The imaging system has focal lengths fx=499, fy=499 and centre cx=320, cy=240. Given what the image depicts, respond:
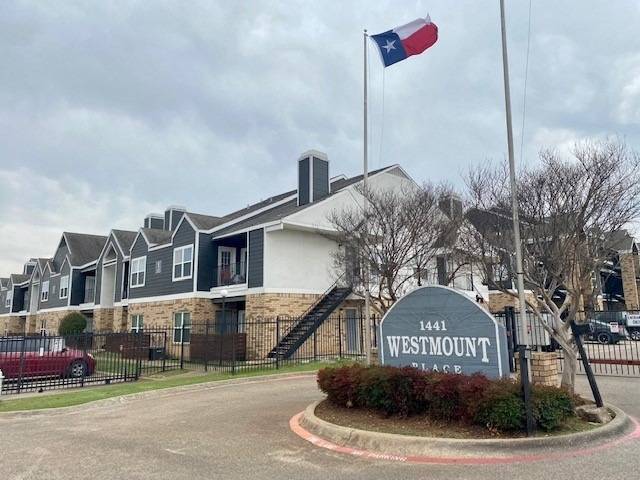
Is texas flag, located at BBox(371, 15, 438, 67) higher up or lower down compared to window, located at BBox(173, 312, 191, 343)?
higher up

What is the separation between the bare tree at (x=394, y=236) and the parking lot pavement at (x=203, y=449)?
473cm

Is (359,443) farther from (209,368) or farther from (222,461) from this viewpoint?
(209,368)

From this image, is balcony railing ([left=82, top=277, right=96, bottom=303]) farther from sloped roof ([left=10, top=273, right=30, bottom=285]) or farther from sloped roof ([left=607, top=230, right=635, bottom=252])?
sloped roof ([left=607, top=230, right=635, bottom=252])

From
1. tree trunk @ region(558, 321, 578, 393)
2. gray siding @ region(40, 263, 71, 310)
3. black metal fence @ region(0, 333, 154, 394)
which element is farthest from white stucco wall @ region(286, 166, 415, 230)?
gray siding @ region(40, 263, 71, 310)

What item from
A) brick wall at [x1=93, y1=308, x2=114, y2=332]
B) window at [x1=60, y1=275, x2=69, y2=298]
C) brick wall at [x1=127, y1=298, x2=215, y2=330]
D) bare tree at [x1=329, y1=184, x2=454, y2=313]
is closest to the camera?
bare tree at [x1=329, y1=184, x2=454, y2=313]

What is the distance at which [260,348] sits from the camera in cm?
2259

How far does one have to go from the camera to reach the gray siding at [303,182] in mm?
26609

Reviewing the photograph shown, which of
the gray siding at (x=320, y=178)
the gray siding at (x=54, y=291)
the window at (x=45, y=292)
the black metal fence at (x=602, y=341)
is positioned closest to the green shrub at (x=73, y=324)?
the gray siding at (x=54, y=291)

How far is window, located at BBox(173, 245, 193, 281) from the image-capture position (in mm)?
27062

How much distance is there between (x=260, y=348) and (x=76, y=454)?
15646 millimetres

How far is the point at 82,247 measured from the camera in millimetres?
45594

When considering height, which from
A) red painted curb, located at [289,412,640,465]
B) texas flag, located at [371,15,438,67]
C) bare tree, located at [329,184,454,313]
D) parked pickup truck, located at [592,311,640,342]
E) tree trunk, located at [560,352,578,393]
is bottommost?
red painted curb, located at [289,412,640,465]

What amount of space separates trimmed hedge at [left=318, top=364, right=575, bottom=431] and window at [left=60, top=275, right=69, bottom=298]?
4120cm

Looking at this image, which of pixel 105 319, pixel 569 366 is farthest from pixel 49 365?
pixel 105 319
